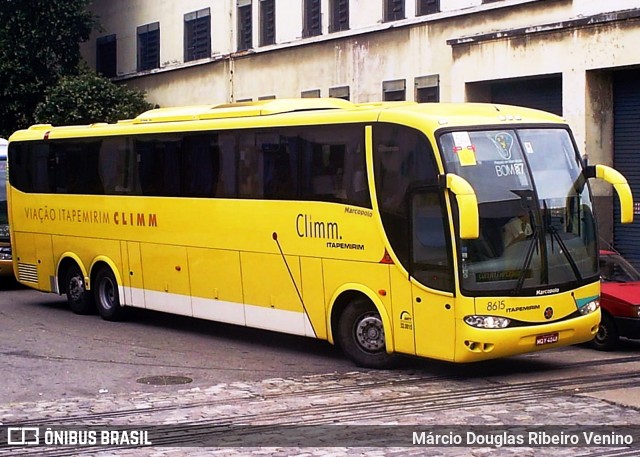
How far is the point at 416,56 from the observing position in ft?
83.1

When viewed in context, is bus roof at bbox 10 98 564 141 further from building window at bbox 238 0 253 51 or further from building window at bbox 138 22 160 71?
building window at bbox 138 22 160 71

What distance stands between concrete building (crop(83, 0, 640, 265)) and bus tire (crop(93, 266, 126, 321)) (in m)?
8.99

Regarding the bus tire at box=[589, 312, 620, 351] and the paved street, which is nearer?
the paved street

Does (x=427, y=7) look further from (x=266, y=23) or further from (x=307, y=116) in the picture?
(x=307, y=116)

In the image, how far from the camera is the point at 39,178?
19.9 meters

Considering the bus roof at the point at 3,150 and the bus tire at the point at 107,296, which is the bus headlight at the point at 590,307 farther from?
the bus roof at the point at 3,150

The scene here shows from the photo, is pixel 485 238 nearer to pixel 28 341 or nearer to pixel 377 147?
pixel 377 147

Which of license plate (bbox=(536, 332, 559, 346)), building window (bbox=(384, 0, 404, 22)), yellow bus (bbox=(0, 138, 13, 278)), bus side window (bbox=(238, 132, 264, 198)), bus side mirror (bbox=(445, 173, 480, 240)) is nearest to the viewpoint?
bus side mirror (bbox=(445, 173, 480, 240))

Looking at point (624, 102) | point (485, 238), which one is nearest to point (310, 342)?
point (485, 238)

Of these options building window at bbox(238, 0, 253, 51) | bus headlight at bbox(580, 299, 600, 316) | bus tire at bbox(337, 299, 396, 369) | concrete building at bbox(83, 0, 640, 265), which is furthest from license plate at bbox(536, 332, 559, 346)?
building window at bbox(238, 0, 253, 51)

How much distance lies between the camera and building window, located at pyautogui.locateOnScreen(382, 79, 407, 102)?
25812 millimetres

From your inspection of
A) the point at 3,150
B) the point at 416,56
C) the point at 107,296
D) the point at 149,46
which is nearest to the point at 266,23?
the point at 149,46

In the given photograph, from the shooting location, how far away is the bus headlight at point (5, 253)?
23.4 metres

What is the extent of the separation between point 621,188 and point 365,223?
2.95 meters
